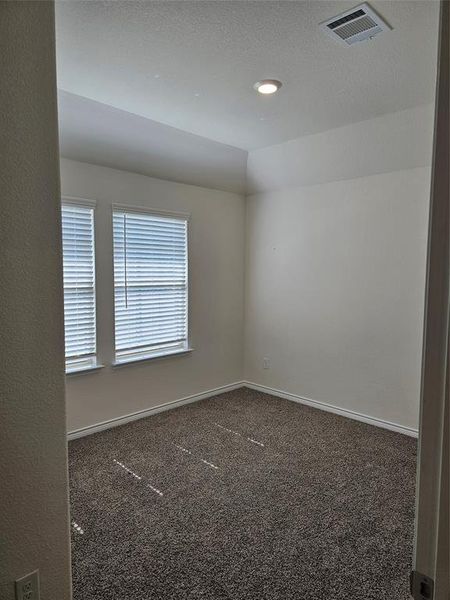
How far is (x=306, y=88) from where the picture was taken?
2.62m

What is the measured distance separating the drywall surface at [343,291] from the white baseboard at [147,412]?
385 mm

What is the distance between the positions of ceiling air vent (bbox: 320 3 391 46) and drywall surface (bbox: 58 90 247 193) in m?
1.67

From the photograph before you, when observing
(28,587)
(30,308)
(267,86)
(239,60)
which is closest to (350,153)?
(267,86)

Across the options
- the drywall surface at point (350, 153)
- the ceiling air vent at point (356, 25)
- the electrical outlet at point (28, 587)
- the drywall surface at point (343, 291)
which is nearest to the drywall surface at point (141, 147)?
the drywall surface at point (350, 153)

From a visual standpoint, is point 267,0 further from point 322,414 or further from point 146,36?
point 322,414

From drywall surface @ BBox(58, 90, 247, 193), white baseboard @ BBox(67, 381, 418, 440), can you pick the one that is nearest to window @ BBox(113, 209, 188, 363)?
drywall surface @ BBox(58, 90, 247, 193)

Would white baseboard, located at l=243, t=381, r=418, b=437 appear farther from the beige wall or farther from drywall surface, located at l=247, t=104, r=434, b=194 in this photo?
drywall surface, located at l=247, t=104, r=434, b=194

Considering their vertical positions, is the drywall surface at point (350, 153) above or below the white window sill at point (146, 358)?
above

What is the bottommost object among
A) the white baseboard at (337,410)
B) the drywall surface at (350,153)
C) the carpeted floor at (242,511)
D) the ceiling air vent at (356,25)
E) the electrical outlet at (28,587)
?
the carpeted floor at (242,511)

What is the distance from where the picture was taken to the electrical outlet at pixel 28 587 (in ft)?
3.76

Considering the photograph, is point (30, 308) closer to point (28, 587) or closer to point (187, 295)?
point (28, 587)

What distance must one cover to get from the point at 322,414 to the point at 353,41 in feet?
10.6

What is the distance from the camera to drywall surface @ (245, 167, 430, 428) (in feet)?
11.6

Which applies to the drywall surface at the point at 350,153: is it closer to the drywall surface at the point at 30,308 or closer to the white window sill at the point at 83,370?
the white window sill at the point at 83,370
